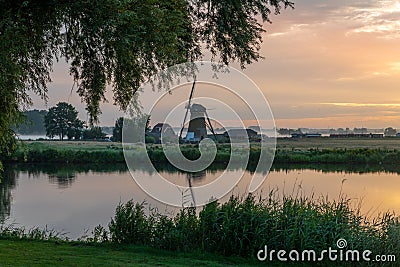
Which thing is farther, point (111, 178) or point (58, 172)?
point (58, 172)

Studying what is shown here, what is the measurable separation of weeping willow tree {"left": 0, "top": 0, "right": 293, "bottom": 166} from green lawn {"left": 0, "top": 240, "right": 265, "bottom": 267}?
177cm

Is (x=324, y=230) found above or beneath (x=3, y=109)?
beneath

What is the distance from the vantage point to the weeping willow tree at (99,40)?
19.6ft

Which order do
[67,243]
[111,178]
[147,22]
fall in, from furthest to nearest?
[111,178], [67,243], [147,22]

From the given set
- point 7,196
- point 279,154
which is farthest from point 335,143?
point 7,196

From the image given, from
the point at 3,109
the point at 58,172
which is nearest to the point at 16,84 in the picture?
the point at 3,109

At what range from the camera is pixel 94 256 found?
768 centimetres

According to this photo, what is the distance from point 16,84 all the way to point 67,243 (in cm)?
404

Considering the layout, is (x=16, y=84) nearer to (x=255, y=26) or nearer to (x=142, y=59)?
(x=142, y=59)

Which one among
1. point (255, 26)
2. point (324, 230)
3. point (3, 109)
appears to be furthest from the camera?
point (255, 26)

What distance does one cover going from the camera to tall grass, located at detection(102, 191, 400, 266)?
7840mm

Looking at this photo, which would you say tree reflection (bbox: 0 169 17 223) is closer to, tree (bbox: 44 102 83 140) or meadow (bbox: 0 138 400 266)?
meadow (bbox: 0 138 400 266)

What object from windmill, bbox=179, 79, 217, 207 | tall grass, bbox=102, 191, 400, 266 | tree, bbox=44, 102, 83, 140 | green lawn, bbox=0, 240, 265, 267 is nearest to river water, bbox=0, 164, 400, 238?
tall grass, bbox=102, 191, 400, 266

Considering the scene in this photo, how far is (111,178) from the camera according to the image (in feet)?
96.6
